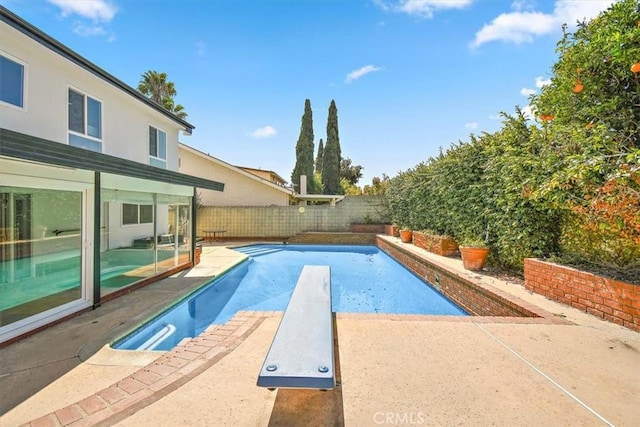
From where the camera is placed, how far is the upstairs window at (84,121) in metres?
8.12

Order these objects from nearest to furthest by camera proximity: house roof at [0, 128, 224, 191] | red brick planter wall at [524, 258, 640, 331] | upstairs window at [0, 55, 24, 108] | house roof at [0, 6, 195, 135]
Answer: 1. house roof at [0, 128, 224, 191]
2. red brick planter wall at [524, 258, 640, 331]
3. house roof at [0, 6, 195, 135]
4. upstairs window at [0, 55, 24, 108]

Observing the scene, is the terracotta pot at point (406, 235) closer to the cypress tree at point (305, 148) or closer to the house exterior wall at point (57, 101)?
the house exterior wall at point (57, 101)

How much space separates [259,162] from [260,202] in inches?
661

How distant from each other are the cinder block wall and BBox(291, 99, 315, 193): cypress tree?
48.3 ft

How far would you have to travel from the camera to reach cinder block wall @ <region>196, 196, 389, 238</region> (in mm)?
19281

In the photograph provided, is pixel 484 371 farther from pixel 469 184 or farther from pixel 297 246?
pixel 297 246

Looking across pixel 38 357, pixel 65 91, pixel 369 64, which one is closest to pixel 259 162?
pixel 369 64

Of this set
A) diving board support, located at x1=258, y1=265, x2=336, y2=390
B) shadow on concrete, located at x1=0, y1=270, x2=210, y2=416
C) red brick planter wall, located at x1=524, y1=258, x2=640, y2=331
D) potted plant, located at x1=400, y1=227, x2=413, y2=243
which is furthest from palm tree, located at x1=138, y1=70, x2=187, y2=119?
red brick planter wall, located at x1=524, y1=258, x2=640, y2=331

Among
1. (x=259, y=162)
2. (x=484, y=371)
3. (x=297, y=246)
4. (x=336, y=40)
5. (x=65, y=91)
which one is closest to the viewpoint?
(x=484, y=371)

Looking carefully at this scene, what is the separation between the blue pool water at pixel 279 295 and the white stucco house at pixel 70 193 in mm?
1541

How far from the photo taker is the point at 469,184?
955 cm

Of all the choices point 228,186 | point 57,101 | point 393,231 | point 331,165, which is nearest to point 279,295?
point 57,101

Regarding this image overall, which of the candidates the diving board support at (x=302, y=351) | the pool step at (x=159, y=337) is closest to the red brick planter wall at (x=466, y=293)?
the diving board support at (x=302, y=351)

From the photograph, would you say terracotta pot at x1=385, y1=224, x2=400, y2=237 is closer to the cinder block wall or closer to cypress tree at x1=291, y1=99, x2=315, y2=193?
the cinder block wall
